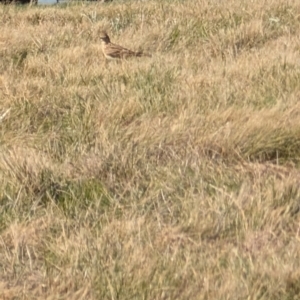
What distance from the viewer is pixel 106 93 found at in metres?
5.55

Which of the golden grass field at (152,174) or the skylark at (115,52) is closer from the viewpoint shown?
the golden grass field at (152,174)

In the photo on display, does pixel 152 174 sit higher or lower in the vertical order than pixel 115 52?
higher

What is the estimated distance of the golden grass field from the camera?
307 cm

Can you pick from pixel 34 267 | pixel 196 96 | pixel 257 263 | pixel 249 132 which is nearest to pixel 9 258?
pixel 34 267

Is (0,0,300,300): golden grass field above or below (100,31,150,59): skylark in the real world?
above

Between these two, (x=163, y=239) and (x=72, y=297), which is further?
(x=163, y=239)

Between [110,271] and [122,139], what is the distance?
5.20 feet

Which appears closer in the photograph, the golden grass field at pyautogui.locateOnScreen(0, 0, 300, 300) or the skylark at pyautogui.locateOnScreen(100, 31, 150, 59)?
the golden grass field at pyautogui.locateOnScreen(0, 0, 300, 300)

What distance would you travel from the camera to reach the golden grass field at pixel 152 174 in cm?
307

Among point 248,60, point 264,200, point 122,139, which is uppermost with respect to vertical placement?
point 264,200

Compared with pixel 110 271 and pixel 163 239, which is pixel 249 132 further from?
pixel 110 271

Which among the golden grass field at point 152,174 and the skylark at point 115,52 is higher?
the golden grass field at point 152,174

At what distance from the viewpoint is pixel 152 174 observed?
158 inches

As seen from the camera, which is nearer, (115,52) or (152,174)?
(152,174)
